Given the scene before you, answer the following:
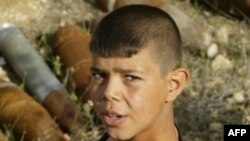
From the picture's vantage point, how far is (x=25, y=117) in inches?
173

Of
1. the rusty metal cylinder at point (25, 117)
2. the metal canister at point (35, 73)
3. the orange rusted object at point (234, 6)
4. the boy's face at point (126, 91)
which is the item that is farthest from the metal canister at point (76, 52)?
the boy's face at point (126, 91)

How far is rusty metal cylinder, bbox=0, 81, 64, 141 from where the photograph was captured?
14.0 ft

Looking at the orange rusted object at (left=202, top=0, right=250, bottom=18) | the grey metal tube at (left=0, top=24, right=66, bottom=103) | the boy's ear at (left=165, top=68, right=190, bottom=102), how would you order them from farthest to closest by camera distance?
the orange rusted object at (left=202, top=0, right=250, bottom=18) → the grey metal tube at (left=0, top=24, right=66, bottom=103) → the boy's ear at (left=165, top=68, right=190, bottom=102)

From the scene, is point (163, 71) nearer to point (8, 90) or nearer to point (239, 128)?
point (239, 128)

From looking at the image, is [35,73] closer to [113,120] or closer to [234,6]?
[234,6]

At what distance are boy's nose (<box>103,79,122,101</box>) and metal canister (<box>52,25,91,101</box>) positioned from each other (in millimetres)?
2484

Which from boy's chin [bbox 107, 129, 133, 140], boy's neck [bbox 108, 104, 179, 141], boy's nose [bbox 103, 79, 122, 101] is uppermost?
boy's nose [bbox 103, 79, 122, 101]

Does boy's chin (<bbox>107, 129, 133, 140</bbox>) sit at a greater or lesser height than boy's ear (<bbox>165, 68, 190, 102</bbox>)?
lesser

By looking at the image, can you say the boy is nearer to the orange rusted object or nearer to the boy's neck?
the boy's neck

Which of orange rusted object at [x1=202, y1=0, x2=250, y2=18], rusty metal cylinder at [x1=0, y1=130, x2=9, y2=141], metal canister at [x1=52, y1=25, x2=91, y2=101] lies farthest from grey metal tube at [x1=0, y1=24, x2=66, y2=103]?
orange rusted object at [x1=202, y1=0, x2=250, y2=18]

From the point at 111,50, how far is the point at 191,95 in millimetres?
2758

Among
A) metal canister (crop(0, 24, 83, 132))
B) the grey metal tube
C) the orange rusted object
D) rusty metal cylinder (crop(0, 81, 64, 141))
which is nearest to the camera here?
rusty metal cylinder (crop(0, 81, 64, 141))

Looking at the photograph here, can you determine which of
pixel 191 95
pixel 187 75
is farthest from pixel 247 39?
pixel 187 75

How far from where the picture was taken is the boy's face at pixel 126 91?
2.23 metres
